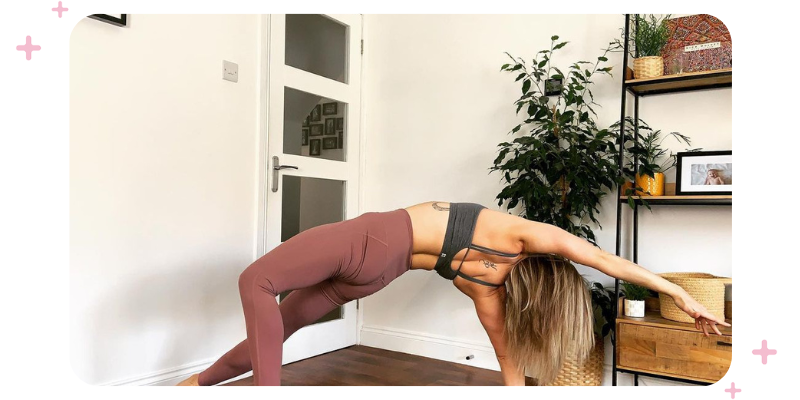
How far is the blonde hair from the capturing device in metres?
2.25

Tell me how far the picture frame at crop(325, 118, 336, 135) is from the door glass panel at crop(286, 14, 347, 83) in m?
0.27

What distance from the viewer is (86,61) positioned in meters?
2.51

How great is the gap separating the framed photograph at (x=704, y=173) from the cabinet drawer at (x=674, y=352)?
2.03 feet

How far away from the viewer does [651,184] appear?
2.85 m

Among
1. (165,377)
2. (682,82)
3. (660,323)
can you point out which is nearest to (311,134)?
(165,377)

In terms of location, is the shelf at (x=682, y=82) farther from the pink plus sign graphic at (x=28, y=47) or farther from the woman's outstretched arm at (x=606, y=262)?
the pink plus sign graphic at (x=28, y=47)

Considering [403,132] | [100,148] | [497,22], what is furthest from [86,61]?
[497,22]

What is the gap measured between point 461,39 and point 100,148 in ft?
6.79

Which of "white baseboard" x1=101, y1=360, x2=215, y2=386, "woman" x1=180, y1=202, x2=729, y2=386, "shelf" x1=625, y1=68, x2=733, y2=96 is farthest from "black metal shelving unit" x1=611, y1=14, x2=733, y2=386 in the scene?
"white baseboard" x1=101, y1=360, x2=215, y2=386

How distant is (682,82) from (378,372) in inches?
80.6

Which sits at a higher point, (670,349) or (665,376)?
(670,349)

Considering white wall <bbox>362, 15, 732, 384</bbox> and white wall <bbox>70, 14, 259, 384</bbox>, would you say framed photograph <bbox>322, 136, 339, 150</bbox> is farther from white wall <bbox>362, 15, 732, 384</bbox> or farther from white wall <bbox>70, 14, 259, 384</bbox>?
white wall <bbox>70, 14, 259, 384</bbox>

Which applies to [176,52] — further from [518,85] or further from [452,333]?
[452,333]

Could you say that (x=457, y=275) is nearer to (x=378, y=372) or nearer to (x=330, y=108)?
(x=378, y=372)
